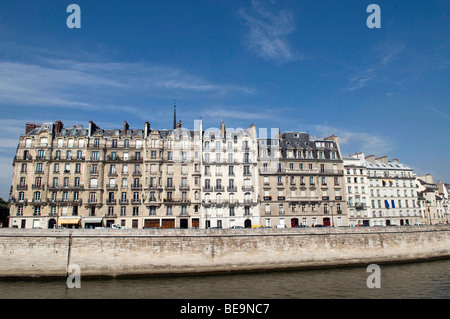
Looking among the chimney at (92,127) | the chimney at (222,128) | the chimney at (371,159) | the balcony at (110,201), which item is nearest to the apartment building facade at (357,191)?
the chimney at (371,159)

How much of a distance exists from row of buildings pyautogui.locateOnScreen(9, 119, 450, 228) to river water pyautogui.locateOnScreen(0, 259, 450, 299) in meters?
17.8

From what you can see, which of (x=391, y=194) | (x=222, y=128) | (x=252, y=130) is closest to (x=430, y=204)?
(x=391, y=194)

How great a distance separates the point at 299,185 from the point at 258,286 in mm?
28869

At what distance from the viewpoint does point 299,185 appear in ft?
175

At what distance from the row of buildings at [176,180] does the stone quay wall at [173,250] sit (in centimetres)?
1222

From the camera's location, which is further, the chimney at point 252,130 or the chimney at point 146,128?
the chimney at point 252,130

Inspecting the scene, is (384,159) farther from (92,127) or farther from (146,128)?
(92,127)

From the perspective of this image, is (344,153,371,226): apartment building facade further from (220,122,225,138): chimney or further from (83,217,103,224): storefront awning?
(83,217,103,224): storefront awning

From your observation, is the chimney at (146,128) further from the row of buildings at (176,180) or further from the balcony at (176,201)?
the balcony at (176,201)

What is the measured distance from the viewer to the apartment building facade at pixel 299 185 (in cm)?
5194

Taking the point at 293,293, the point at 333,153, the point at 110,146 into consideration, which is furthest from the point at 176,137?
the point at 293,293

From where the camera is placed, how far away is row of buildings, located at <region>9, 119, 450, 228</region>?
155 ft

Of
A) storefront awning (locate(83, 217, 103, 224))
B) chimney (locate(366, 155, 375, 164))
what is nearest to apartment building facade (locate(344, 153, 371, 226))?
chimney (locate(366, 155, 375, 164))
